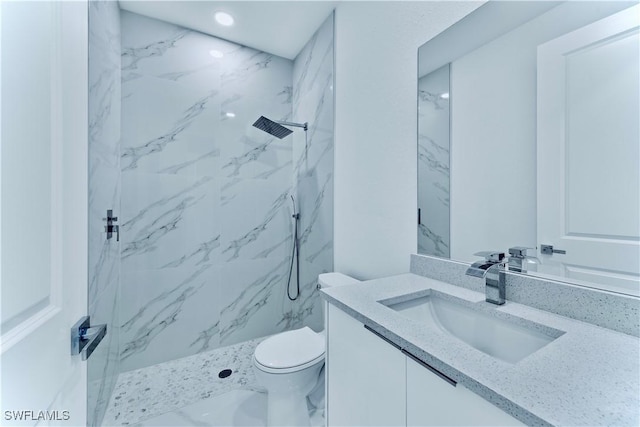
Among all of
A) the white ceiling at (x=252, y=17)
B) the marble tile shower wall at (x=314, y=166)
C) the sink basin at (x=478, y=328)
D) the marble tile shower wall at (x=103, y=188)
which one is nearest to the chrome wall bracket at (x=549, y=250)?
the sink basin at (x=478, y=328)

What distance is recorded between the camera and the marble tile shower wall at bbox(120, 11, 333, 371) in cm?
195

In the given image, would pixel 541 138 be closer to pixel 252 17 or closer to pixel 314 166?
pixel 314 166

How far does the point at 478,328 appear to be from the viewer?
88 centimetres

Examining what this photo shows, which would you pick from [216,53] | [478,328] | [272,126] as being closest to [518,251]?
[478,328]

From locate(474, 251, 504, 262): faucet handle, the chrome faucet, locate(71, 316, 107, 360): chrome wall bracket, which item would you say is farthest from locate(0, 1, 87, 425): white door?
locate(474, 251, 504, 262): faucet handle

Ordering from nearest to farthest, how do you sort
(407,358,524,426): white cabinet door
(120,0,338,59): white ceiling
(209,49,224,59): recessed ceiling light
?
(407,358,524,426): white cabinet door, (120,0,338,59): white ceiling, (209,49,224,59): recessed ceiling light

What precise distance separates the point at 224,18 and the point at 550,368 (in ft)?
8.60

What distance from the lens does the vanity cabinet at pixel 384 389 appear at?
1.77ft

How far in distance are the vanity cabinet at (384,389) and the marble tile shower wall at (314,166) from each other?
0.96 m

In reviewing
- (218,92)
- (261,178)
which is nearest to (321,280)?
(261,178)

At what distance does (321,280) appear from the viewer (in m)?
1.68

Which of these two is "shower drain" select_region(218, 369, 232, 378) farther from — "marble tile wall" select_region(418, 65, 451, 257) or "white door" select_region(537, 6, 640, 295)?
"white door" select_region(537, 6, 640, 295)

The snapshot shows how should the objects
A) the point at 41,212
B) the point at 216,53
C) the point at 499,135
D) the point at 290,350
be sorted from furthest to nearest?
the point at 216,53 < the point at 290,350 < the point at 499,135 < the point at 41,212

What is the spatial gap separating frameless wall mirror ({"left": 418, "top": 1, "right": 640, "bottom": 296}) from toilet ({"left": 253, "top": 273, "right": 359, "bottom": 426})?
34.6 inches
